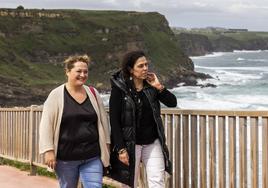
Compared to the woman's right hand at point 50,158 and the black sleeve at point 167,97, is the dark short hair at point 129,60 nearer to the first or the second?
the black sleeve at point 167,97

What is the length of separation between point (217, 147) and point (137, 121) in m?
0.91

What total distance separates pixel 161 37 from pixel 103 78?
38817mm

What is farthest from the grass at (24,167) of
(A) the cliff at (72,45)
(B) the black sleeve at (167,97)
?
(A) the cliff at (72,45)

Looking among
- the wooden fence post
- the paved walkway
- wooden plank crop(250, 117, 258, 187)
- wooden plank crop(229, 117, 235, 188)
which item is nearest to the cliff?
the paved walkway

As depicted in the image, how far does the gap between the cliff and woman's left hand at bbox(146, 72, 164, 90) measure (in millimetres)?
66242

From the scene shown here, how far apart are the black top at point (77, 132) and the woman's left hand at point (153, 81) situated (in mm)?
556

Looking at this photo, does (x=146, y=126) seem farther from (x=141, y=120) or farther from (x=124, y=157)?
(x=124, y=157)

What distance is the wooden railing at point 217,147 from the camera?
213 inches

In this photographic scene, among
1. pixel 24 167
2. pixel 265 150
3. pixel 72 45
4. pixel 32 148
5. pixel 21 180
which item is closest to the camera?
pixel 265 150

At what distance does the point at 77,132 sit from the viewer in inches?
205

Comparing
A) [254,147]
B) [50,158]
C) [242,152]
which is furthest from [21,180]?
[254,147]

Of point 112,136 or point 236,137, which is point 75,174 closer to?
point 112,136

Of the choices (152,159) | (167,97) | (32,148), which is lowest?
(32,148)

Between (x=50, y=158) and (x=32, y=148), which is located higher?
(x=50, y=158)
